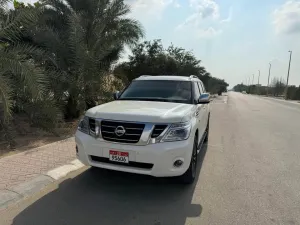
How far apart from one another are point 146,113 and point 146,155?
25.4 inches

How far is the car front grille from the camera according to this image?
13.2ft

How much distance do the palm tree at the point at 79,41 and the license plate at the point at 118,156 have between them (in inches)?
198

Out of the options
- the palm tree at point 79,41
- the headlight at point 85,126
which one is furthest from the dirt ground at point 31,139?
the headlight at point 85,126

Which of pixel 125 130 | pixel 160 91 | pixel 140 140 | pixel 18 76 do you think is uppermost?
pixel 18 76

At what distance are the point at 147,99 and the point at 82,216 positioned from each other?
2.65 m

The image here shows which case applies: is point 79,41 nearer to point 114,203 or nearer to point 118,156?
point 118,156

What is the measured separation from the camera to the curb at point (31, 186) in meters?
3.91

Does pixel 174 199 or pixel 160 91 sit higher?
pixel 160 91

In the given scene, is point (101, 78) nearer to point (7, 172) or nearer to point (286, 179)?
point (7, 172)

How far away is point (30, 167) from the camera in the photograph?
199 inches

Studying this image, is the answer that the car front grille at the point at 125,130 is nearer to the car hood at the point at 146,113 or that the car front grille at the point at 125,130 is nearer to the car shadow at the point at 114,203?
the car hood at the point at 146,113

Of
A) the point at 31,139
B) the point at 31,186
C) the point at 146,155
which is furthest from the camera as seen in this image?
the point at 31,139

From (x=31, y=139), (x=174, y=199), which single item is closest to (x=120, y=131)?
(x=174, y=199)

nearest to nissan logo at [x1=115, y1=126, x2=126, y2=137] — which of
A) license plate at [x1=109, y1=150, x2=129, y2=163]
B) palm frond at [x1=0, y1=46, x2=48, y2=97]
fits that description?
license plate at [x1=109, y1=150, x2=129, y2=163]
